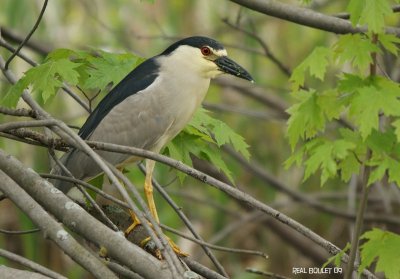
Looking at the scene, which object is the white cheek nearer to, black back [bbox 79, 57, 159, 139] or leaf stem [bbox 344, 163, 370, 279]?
black back [bbox 79, 57, 159, 139]

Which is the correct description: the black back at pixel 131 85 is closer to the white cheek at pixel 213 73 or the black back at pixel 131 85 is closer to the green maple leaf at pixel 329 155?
the white cheek at pixel 213 73

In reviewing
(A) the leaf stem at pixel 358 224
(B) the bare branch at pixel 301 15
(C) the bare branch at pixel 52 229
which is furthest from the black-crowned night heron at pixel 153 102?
(A) the leaf stem at pixel 358 224

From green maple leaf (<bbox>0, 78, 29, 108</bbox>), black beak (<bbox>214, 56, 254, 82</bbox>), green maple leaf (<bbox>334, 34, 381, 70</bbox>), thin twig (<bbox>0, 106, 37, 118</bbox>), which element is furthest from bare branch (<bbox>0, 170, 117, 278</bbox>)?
black beak (<bbox>214, 56, 254, 82</bbox>)

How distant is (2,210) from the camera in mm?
6609

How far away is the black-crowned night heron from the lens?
10.8 feet

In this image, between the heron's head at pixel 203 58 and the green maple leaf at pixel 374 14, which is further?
the heron's head at pixel 203 58

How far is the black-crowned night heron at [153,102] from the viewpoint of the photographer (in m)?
3.30

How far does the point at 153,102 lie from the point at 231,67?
35 centimetres

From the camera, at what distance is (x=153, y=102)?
135 inches

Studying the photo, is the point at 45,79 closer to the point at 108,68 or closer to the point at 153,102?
the point at 108,68

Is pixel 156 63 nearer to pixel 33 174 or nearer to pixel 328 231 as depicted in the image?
pixel 33 174

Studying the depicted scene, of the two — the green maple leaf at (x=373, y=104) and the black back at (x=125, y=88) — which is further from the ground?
the green maple leaf at (x=373, y=104)

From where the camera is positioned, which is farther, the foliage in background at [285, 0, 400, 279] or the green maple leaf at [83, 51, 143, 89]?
the green maple leaf at [83, 51, 143, 89]

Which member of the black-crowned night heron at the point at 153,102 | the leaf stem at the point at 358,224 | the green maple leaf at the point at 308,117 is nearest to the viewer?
the leaf stem at the point at 358,224
